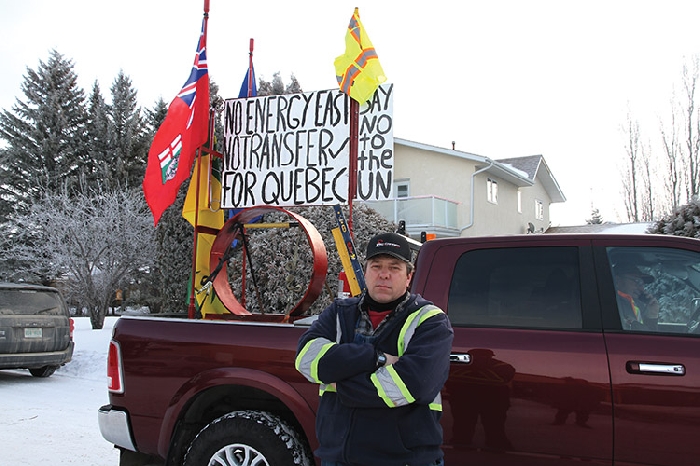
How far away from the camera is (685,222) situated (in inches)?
343

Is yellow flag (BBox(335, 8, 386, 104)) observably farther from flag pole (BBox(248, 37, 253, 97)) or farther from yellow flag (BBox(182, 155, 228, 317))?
yellow flag (BBox(182, 155, 228, 317))

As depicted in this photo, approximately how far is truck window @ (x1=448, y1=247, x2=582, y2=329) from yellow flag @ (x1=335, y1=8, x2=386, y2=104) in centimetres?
299

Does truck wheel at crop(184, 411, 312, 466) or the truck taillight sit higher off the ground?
the truck taillight

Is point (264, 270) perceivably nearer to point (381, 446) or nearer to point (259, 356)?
point (259, 356)

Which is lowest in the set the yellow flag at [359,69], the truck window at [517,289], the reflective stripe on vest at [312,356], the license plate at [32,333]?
the license plate at [32,333]

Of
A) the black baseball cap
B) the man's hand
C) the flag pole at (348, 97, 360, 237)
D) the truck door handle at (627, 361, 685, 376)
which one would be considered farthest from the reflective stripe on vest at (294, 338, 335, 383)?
the flag pole at (348, 97, 360, 237)

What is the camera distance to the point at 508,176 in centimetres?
2455

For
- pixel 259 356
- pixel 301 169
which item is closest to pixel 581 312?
pixel 259 356

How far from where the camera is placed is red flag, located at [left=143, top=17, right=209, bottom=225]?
20.0 ft

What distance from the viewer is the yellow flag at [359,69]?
5.81 metres

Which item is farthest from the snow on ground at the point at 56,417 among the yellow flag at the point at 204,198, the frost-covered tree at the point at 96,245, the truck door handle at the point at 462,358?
the frost-covered tree at the point at 96,245

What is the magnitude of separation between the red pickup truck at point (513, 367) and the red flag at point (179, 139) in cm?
269

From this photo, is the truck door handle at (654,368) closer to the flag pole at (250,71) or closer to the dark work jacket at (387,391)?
the dark work jacket at (387,391)

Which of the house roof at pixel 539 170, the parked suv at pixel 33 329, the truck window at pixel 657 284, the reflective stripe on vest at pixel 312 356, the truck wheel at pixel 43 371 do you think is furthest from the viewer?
the house roof at pixel 539 170
